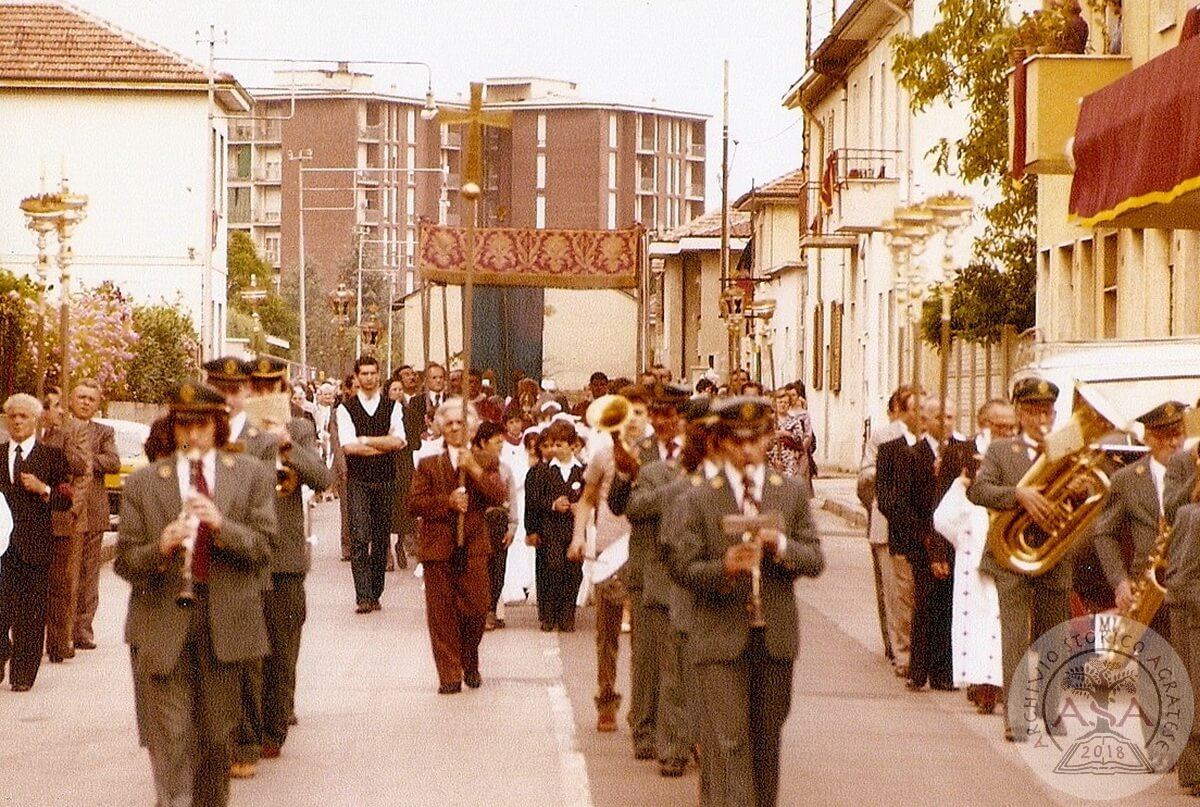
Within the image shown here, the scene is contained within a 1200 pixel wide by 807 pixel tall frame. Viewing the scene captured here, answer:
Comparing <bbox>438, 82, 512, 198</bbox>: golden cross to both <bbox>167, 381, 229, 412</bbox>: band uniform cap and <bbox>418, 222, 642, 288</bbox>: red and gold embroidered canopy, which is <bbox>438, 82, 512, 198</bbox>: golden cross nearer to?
<bbox>167, 381, 229, 412</bbox>: band uniform cap

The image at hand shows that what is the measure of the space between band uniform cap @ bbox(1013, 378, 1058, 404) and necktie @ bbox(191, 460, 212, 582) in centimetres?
486

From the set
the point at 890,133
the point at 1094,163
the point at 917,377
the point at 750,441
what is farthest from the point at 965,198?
the point at 890,133

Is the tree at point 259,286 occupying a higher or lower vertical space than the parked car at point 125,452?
higher

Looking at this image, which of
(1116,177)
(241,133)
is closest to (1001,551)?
(1116,177)

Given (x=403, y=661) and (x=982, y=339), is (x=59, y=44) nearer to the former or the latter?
(x=982, y=339)

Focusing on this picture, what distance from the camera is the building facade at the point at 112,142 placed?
203 ft

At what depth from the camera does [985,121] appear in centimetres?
3025

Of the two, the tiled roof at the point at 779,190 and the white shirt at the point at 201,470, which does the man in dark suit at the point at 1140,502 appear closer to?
the white shirt at the point at 201,470

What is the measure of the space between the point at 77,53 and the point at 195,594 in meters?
55.0

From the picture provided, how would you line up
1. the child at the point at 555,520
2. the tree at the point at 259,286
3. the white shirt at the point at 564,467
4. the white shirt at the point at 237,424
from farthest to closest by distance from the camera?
the tree at the point at 259,286 < the white shirt at the point at 564,467 < the child at the point at 555,520 < the white shirt at the point at 237,424

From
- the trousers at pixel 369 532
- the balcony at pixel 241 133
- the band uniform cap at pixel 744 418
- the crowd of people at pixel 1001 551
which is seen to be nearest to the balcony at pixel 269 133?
the balcony at pixel 241 133

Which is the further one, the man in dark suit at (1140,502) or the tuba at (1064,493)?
the tuba at (1064,493)

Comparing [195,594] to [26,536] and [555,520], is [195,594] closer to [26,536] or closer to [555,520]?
[26,536]

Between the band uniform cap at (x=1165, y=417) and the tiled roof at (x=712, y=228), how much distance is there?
63.8 metres
